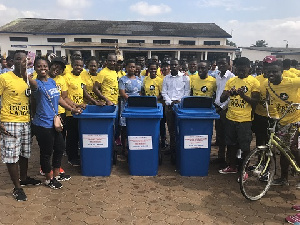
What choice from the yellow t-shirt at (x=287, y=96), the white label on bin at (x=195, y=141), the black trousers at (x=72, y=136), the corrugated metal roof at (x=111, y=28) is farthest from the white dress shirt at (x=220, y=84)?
the corrugated metal roof at (x=111, y=28)

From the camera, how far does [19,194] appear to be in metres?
3.34

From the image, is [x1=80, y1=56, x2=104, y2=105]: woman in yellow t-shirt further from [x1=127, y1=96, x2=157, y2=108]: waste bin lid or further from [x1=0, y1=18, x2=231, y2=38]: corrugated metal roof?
[x1=0, y1=18, x2=231, y2=38]: corrugated metal roof

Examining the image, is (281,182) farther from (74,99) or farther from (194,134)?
(74,99)

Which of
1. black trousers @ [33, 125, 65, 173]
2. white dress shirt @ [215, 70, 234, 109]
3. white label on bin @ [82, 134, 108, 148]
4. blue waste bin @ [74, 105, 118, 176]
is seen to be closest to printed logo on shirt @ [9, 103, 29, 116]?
black trousers @ [33, 125, 65, 173]

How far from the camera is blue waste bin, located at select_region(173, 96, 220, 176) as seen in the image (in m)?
3.86

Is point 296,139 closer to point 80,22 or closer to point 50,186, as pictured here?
point 50,186

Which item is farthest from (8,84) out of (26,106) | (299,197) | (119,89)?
(299,197)

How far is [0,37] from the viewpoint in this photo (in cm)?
3638

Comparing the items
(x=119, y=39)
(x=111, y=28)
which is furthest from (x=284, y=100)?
(x=111, y=28)

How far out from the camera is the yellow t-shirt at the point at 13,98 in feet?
10.0

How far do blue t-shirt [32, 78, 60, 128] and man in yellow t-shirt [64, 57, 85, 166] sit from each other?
2.01 feet

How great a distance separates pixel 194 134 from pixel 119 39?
32.9 m

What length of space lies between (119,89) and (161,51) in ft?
96.9

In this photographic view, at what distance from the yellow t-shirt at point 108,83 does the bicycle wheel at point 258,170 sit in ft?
8.27
